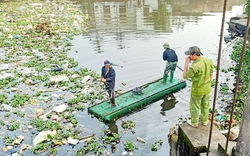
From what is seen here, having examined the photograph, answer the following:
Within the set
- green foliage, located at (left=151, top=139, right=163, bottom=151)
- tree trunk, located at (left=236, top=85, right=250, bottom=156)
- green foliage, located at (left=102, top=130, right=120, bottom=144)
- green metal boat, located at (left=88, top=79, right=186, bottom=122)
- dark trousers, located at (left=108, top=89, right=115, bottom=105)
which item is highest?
tree trunk, located at (left=236, top=85, right=250, bottom=156)

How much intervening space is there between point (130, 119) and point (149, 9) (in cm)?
1429

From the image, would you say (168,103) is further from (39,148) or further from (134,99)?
(39,148)

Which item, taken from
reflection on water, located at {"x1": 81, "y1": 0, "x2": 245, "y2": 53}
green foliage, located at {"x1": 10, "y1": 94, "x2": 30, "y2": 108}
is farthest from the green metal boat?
reflection on water, located at {"x1": 81, "y1": 0, "x2": 245, "y2": 53}

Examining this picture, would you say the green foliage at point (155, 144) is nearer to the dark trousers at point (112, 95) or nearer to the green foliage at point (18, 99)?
the dark trousers at point (112, 95)

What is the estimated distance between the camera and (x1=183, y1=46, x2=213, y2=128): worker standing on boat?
4.37 meters

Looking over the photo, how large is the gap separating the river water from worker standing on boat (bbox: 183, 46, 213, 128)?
1583mm

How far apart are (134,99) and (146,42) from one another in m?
6.17

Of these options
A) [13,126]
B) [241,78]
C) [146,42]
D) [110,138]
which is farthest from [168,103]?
[146,42]

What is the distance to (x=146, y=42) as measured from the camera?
13.1 metres

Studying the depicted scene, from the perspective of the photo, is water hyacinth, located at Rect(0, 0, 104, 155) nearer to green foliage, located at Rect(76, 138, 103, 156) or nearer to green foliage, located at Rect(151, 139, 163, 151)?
green foliage, located at Rect(76, 138, 103, 156)

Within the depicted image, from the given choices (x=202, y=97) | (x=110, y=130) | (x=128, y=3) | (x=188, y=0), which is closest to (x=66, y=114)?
(x=110, y=130)

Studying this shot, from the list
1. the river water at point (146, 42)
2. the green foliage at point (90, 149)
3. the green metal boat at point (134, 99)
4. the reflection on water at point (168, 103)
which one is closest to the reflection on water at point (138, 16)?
the river water at point (146, 42)

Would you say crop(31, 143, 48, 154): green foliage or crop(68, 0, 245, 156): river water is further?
crop(68, 0, 245, 156): river water

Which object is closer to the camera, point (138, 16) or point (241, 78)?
point (241, 78)
